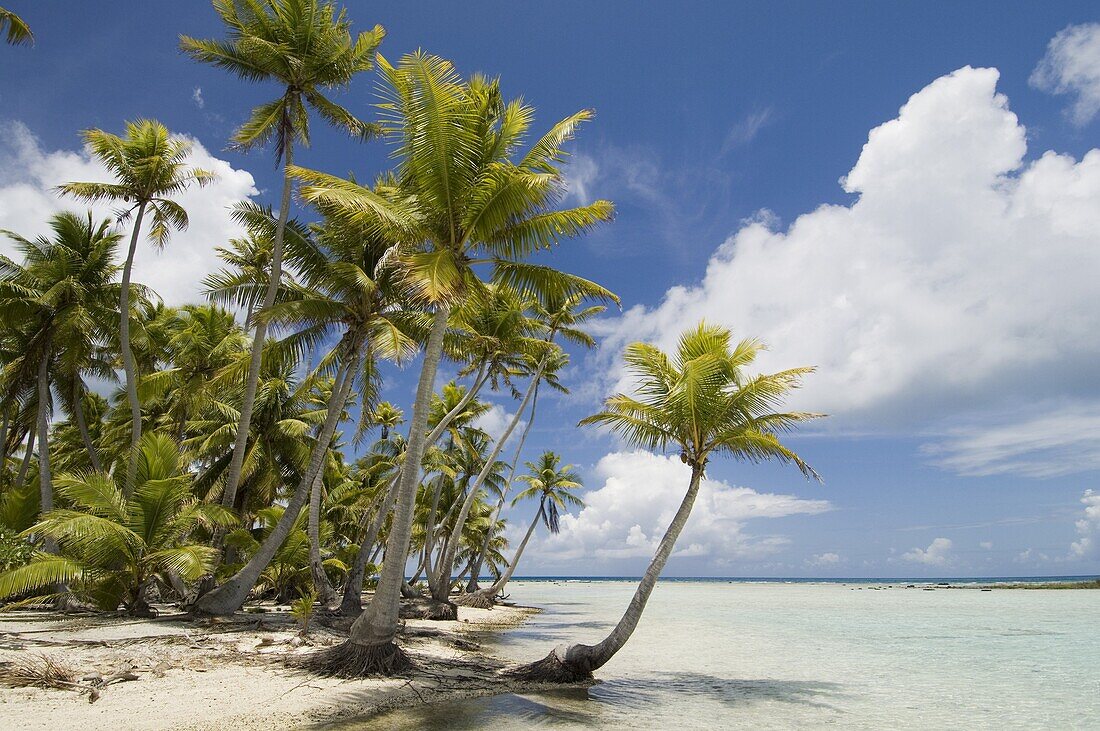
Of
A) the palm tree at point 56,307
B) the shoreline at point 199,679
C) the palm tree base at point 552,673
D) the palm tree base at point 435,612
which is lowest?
the palm tree base at point 435,612

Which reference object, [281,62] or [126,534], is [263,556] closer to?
[126,534]

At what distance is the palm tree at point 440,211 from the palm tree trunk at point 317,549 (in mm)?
5979

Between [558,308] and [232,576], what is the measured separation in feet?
45.1

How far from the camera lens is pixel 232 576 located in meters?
14.3

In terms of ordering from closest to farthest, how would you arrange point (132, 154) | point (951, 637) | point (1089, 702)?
point (1089, 702)
point (132, 154)
point (951, 637)

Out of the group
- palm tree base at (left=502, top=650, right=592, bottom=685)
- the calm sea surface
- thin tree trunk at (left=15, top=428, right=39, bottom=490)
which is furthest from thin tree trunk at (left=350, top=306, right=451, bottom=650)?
thin tree trunk at (left=15, top=428, right=39, bottom=490)

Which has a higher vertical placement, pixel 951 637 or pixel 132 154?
pixel 132 154

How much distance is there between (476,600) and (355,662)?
2332cm

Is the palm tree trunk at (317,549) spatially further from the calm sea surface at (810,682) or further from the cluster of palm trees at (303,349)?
the calm sea surface at (810,682)

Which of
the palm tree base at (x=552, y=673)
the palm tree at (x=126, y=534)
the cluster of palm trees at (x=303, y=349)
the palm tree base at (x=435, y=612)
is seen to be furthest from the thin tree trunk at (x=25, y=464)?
the palm tree base at (x=552, y=673)

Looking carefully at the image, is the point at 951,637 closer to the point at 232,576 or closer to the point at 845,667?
the point at 845,667

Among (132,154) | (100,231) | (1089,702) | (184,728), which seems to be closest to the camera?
(184,728)

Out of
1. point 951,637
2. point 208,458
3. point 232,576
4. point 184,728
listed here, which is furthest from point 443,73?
point 951,637

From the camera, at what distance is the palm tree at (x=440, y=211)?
9047 millimetres
